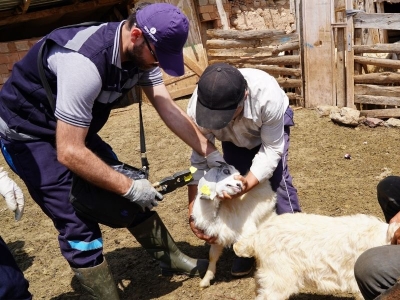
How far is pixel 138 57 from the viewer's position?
295cm

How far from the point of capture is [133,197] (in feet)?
10.3

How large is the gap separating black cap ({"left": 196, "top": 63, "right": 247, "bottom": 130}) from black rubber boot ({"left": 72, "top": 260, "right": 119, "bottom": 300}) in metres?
1.29

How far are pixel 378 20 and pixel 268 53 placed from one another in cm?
213

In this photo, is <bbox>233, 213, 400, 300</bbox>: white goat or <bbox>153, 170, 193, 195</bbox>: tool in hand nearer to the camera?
<bbox>233, 213, 400, 300</bbox>: white goat

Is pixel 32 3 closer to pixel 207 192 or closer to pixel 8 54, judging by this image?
pixel 8 54

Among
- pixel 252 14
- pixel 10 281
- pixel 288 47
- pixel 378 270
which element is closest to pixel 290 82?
pixel 288 47

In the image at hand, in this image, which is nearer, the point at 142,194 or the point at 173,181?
the point at 142,194

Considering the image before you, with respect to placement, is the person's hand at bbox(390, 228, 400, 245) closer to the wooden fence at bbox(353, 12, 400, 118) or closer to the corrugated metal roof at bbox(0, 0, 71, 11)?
the wooden fence at bbox(353, 12, 400, 118)

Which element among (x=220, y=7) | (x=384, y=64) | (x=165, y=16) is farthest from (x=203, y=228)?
(x=220, y=7)

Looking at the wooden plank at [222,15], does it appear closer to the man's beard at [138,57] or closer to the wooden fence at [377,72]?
the wooden fence at [377,72]

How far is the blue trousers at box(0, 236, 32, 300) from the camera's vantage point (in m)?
2.73

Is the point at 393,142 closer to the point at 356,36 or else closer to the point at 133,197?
the point at 356,36

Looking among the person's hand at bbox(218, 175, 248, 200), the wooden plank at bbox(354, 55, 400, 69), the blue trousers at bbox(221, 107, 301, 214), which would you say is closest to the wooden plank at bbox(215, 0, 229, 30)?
the wooden plank at bbox(354, 55, 400, 69)

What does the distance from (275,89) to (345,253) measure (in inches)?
47.2
